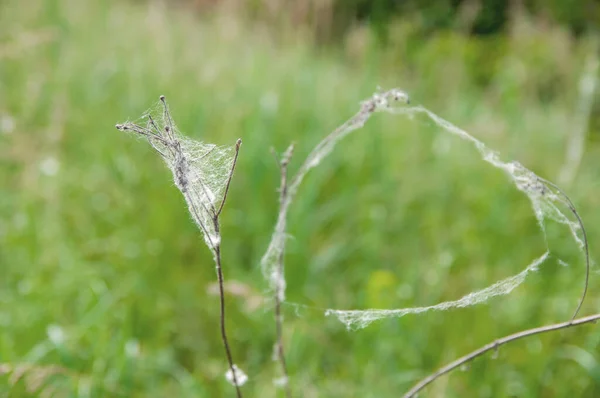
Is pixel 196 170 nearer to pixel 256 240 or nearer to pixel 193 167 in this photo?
pixel 193 167

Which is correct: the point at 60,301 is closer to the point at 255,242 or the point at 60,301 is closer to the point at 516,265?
the point at 255,242

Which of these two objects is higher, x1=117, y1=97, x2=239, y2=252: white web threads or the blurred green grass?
x1=117, y1=97, x2=239, y2=252: white web threads

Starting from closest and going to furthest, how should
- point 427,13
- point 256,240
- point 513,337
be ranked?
point 513,337, point 256,240, point 427,13

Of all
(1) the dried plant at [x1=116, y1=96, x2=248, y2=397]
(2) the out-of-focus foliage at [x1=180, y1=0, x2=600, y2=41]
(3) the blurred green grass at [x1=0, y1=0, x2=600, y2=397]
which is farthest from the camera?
(2) the out-of-focus foliage at [x1=180, y1=0, x2=600, y2=41]

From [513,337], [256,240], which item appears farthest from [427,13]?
[513,337]

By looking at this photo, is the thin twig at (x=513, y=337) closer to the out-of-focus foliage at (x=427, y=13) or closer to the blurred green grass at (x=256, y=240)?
the blurred green grass at (x=256, y=240)

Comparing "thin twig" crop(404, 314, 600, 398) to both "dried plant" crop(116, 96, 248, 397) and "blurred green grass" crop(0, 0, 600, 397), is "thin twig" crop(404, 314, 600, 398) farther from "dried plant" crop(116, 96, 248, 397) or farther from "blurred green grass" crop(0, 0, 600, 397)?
"blurred green grass" crop(0, 0, 600, 397)

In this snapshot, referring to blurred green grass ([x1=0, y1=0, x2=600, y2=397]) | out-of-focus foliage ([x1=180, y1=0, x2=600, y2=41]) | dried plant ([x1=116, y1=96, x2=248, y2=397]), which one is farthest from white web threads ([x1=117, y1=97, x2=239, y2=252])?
out-of-focus foliage ([x1=180, y1=0, x2=600, y2=41])
